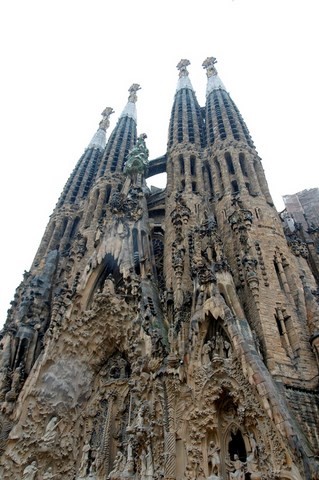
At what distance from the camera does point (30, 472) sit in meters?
10.7

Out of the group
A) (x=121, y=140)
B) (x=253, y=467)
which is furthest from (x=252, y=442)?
(x=121, y=140)

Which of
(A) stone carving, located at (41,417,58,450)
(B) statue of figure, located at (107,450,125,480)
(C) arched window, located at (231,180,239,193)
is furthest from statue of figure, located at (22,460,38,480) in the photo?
(C) arched window, located at (231,180,239,193)

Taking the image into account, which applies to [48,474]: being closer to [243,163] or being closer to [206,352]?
[206,352]

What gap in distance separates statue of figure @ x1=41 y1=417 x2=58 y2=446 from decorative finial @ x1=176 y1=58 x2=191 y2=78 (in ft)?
91.8


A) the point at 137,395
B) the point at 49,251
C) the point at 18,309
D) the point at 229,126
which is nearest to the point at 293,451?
the point at 137,395

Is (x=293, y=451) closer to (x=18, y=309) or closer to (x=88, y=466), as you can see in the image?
(x=88, y=466)

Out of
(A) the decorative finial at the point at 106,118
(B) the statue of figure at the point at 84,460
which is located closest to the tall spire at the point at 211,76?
(A) the decorative finial at the point at 106,118

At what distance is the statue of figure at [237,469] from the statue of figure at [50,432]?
545 centimetres

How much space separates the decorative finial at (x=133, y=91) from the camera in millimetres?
35219

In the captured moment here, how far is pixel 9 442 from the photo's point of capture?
10.8m

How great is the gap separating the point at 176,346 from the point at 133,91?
103 feet

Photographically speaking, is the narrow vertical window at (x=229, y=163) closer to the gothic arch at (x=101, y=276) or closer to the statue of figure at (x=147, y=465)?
the gothic arch at (x=101, y=276)

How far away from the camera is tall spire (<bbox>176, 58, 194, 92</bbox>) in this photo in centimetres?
2977

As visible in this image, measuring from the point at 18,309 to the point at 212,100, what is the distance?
1647 cm
